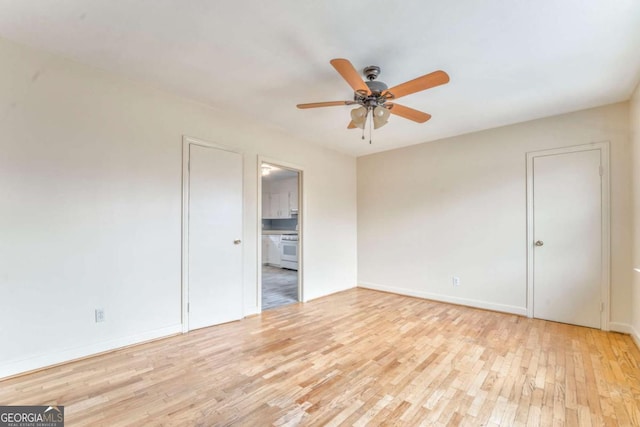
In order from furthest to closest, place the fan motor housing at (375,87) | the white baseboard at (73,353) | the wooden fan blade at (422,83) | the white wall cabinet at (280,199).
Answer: the white wall cabinet at (280,199), the fan motor housing at (375,87), the white baseboard at (73,353), the wooden fan blade at (422,83)

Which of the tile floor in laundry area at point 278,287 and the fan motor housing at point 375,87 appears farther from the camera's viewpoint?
the tile floor in laundry area at point 278,287

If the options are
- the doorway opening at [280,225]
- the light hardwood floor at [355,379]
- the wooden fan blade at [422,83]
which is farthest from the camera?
the doorway opening at [280,225]

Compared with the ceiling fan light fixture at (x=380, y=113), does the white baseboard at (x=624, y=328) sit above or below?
below

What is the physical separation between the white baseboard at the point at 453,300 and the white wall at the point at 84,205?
334 cm

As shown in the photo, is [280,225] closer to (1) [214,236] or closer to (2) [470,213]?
(1) [214,236]

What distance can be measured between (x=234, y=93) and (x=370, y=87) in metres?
1.47

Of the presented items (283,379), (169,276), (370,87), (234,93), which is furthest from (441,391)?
(234,93)

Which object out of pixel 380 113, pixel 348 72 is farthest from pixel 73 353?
pixel 380 113

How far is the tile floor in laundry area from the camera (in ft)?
14.3

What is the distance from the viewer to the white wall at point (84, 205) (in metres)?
2.14

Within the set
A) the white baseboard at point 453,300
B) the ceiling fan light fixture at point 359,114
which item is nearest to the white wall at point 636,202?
the white baseboard at point 453,300

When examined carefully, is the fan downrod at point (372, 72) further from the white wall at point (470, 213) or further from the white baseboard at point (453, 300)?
the white baseboard at point (453, 300)

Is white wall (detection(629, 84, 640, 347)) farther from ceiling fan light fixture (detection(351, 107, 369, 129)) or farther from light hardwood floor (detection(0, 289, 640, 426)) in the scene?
ceiling fan light fixture (detection(351, 107, 369, 129))

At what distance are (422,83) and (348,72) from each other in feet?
1.86
